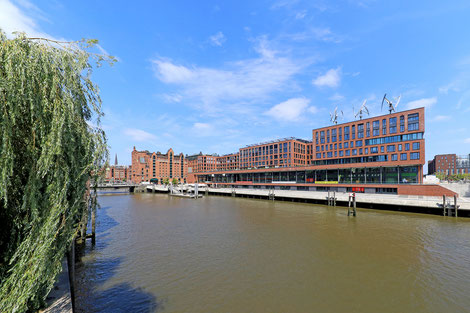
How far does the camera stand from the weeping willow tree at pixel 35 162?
18.0 ft

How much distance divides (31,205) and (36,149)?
1594 millimetres

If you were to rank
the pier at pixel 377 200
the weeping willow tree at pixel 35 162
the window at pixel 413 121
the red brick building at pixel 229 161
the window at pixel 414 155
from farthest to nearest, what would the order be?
the red brick building at pixel 229 161 < the window at pixel 413 121 < the window at pixel 414 155 < the pier at pixel 377 200 < the weeping willow tree at pixel 35 162

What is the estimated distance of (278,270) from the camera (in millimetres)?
15805

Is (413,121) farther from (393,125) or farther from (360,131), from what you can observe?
(360,131)

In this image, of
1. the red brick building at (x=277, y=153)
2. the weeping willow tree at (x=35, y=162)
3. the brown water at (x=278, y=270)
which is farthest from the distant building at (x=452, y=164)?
the weeping willow tree at (x=35, y=162)

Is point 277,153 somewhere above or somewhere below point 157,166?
above

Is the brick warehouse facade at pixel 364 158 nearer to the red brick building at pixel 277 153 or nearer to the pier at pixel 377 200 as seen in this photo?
the pier at pixel 377 200

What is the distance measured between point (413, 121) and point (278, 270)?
66495 mm

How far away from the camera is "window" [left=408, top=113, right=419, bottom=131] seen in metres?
57.6

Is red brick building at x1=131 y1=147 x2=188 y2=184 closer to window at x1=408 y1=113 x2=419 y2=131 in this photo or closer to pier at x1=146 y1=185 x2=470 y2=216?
pier at x1=146 y1=185 x2=470 y2=216

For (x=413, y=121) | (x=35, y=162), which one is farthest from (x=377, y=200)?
(x=35, y=162)

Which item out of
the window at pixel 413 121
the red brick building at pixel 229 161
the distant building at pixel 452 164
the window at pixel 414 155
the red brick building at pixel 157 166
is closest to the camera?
the window at pixel 414 155

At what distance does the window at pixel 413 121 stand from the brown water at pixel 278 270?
41230 mm

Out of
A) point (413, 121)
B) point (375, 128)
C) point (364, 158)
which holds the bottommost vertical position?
point (364, 158)
